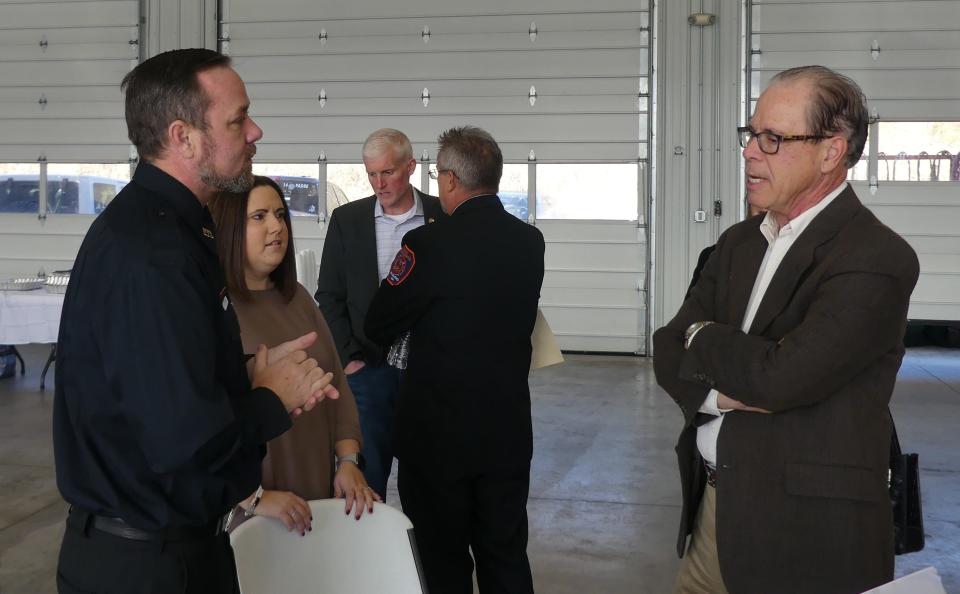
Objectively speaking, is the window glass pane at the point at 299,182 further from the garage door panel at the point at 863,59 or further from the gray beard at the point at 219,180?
the gray beard at the point at 219,180

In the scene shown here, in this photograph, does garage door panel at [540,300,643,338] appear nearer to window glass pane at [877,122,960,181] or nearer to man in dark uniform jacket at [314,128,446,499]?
window glass pane at [877,122,960,181]

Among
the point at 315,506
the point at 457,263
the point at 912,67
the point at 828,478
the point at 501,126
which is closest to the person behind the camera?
the point at 828,478

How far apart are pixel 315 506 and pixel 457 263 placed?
0.89m

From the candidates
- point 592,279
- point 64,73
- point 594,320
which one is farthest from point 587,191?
point 64,73

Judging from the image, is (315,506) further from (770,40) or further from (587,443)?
(770,40)

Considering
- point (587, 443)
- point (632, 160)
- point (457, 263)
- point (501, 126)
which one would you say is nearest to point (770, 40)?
point (632, 160)

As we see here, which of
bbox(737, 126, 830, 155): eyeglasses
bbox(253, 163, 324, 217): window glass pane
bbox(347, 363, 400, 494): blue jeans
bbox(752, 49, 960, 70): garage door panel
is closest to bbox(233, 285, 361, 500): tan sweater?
bbox(347, 363, 400, 494): blue jeans

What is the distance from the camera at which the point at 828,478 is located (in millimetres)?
1855

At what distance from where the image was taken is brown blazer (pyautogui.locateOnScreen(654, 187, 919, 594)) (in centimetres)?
182

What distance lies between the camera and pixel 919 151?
30.4 feet

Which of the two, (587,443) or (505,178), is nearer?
(587,443)

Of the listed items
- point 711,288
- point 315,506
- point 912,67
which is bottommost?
point 315,506

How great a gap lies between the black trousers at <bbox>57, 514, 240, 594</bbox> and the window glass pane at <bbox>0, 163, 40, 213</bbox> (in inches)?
409

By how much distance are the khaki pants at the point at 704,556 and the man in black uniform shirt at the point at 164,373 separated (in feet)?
3.26
